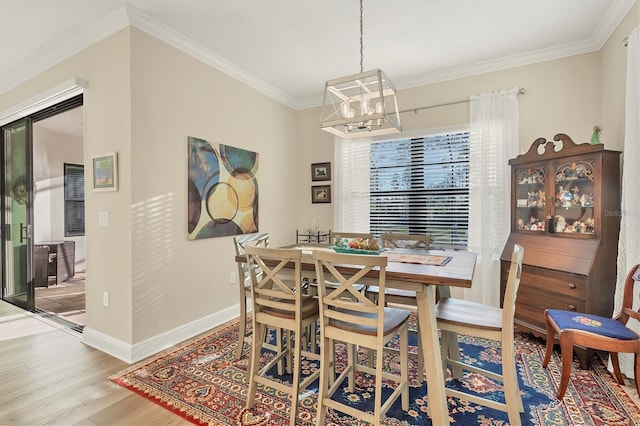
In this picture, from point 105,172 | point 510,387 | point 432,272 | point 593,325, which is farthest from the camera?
point 105,172

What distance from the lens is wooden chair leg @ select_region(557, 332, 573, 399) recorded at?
198 cm

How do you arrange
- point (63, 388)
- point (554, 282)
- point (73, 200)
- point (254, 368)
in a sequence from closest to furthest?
point (254, 368)
point (63, 388)
point (554, 282)
point (73, 200)

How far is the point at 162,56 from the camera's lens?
283cm

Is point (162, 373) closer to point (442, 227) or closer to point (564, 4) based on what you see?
point (442, 227)

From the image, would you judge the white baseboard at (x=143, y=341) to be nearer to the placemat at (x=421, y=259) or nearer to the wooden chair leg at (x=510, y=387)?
the placemat at (x=421, y=259)

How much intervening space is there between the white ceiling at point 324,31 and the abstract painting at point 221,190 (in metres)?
0.93

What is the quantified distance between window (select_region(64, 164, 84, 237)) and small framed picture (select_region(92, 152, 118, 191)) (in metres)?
4.04

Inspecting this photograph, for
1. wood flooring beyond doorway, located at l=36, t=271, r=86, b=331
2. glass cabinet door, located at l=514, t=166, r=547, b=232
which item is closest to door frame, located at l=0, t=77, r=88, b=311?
wood flooring beyond doorway, located at l=36, t=271, r=86, b=331

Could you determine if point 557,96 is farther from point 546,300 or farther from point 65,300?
point 65,300

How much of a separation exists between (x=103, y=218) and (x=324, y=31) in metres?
2.52

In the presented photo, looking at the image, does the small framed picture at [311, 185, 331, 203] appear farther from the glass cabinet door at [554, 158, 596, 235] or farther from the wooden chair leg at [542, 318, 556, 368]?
the wooden chair leg at [542, 318, 556, 368]

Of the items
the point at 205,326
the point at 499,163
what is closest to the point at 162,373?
the point at 205,326

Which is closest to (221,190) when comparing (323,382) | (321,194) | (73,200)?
(321,194)

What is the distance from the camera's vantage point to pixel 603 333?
6.52ft
